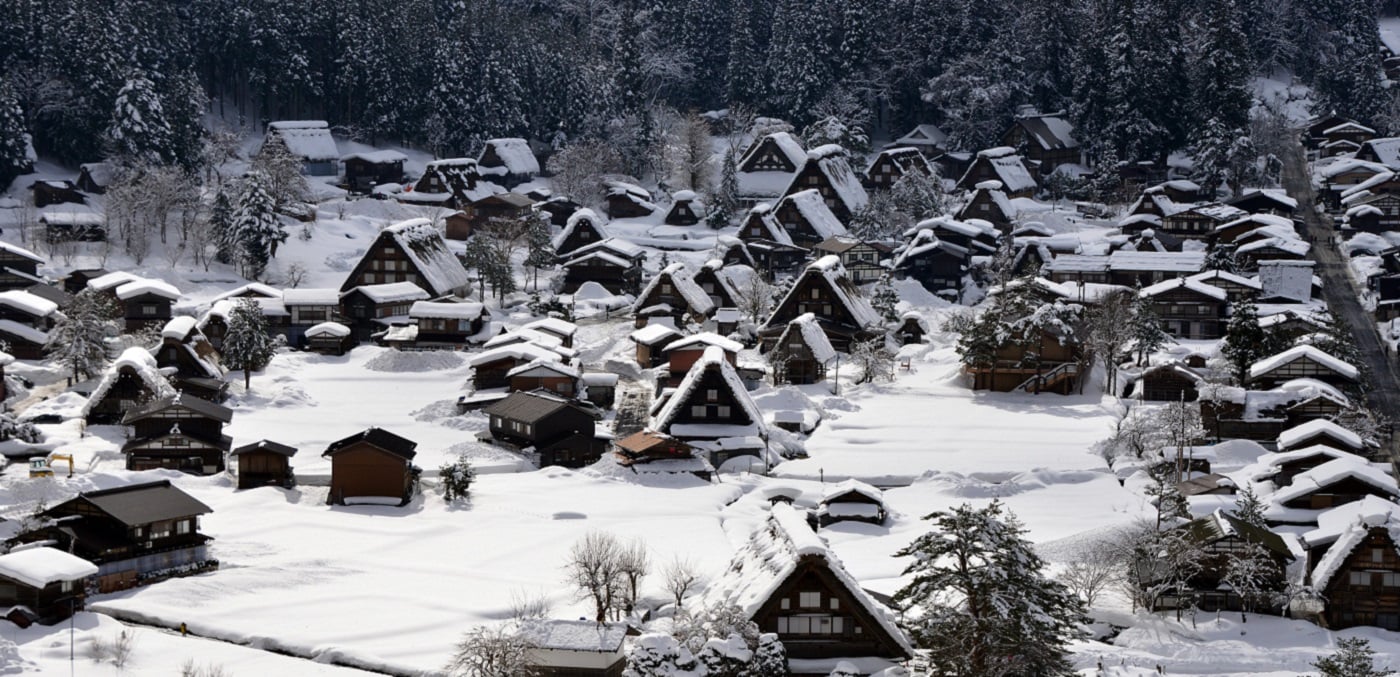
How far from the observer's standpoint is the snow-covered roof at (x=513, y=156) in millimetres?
77312

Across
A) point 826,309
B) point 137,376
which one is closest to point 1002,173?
point 826,309

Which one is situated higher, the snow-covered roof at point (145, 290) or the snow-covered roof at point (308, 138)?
the snow-covered roof at point (308, 138)

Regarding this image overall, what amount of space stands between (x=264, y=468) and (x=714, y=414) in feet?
38.3

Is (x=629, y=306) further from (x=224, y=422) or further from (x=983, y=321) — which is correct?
(x=224, y=422)

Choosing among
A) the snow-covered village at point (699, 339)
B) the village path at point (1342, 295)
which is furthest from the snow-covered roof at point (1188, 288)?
the village path at point (1342, 295)

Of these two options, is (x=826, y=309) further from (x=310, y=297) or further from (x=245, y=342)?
(x=245, y=342)

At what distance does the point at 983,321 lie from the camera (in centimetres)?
5147

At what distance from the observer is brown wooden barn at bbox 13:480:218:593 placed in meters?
33.3

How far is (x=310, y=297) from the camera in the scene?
57438mm

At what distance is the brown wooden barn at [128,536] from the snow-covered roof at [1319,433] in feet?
85.7

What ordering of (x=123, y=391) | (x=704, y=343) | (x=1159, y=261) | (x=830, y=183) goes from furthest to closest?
(x=830, y=183) → (x=1159, y=261) → (x=704, y=343) → (x=123, y=391)

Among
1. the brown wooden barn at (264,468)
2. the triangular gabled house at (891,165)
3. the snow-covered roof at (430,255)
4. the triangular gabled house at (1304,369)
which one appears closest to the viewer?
the brown wooden barn at (264,468)

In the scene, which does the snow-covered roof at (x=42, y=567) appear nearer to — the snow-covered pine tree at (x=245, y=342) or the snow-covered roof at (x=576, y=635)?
the snow-covered roof at (x=576, y=635)

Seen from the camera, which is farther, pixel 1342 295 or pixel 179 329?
pixel 1342 295
